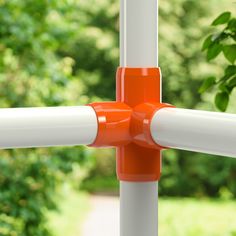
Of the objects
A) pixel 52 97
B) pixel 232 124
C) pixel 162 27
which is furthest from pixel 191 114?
pixel 162 27

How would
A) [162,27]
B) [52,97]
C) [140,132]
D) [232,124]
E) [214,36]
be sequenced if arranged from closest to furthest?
[232,124] → [140,132] → [214,36] → [52,97] → [162,27]

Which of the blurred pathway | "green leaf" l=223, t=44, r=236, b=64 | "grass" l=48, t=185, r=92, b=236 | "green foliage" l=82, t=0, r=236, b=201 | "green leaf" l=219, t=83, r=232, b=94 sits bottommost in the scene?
the blurred pathway

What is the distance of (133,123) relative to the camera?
87cm

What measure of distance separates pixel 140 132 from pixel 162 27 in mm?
5192

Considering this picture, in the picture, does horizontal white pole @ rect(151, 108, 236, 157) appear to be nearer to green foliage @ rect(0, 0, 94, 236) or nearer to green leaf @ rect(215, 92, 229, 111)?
green leaf @ rect(215, 92, 229, 111)

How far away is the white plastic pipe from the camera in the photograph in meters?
0.90

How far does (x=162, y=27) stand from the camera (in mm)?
5992

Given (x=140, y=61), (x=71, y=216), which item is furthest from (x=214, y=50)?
(x=71, y=216)

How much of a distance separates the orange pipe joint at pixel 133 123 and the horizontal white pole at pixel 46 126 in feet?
0.07

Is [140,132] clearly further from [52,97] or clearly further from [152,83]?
[52,97]

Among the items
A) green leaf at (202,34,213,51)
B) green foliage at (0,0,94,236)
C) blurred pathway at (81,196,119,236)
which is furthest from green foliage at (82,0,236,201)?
green leaf at (202,34,213,51)

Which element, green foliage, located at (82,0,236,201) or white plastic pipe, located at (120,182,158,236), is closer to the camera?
white plastic pipe, located at (120,182,158,236)

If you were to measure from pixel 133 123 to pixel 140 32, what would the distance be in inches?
4.3

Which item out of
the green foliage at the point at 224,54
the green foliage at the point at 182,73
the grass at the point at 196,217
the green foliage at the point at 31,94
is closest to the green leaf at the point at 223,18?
the green foliage at the point at 224,54
